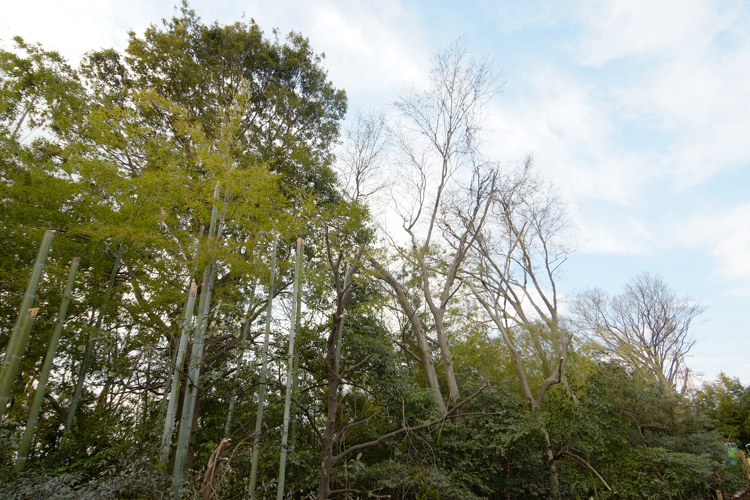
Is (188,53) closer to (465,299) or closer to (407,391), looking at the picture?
(407,391)

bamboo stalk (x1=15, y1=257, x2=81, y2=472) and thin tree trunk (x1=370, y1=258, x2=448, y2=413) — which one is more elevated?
thin tree trunk (x1=370, y1=258, x2=448, y2=413)

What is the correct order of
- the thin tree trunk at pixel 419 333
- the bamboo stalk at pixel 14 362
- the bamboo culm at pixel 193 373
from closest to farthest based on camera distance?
the bamboo stalk at pixel 14 362 → the bamboo culm at pixel 193 373 → the thin tree trunk at pixel 419 333

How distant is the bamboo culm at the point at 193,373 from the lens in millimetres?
3411

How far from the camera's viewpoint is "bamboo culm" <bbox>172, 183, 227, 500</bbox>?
3.41 m

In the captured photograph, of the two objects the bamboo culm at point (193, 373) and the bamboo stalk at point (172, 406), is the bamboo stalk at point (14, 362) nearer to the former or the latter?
the bamboo stalk at point (172, 406)

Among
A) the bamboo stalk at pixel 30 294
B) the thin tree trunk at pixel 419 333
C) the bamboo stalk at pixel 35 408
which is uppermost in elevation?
the thin tree trunk at pixel 419 333

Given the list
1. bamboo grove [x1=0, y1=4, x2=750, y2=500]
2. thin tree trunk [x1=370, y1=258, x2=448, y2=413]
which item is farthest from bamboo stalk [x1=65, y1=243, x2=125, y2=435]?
thin tree trunk [x1=370, y1=258, x2=448, y2=413]

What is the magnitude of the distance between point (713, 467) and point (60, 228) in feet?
39.6

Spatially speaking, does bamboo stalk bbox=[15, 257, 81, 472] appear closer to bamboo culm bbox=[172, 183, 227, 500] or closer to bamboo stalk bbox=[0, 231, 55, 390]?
bamboo stalk bbox=[0, 231, 55, 390]

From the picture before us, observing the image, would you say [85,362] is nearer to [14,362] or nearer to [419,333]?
[14,362]

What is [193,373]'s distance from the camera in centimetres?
414

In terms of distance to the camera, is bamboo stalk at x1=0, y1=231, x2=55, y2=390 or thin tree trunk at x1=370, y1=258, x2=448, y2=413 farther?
thin tree trunk at x1=370, y1=258, x2=448, y2=413

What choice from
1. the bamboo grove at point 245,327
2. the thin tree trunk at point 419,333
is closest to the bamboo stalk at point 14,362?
the bamboo grove at point 245,327

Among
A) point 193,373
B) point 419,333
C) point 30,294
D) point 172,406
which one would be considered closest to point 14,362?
point 30,294
